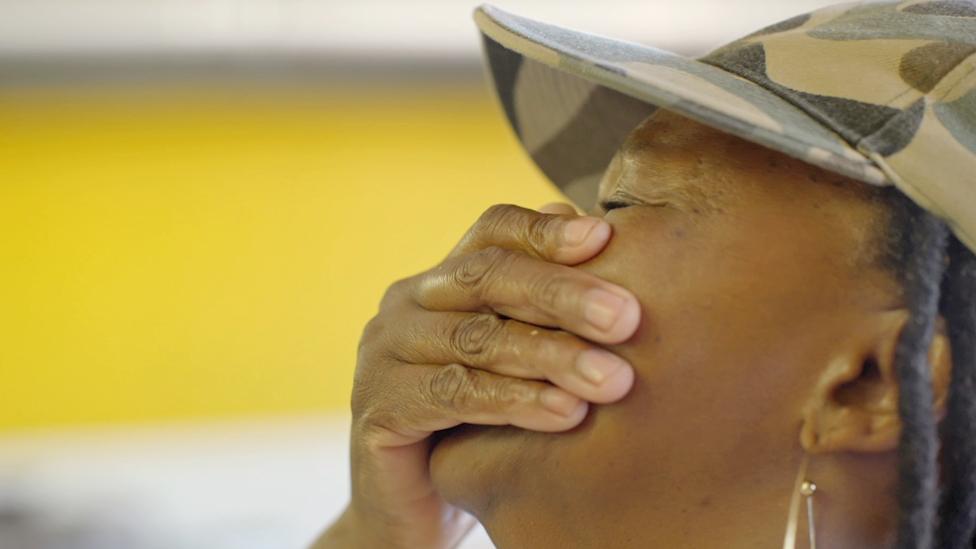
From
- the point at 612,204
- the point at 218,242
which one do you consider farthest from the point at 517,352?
the point at 218,242

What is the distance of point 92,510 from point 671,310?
75.0 inches

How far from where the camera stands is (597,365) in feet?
2.49

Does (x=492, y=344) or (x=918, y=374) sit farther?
(x=492, y=344)

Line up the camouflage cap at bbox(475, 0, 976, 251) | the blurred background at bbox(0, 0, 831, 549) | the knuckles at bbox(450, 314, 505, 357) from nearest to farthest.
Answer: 1. the camouflage cap at bbox(475, 0, 976, 251)
2. the knuckles at bbox(450, 314, 505, 357)
3. the blurred background at bbox(0, 0, 831, 549)

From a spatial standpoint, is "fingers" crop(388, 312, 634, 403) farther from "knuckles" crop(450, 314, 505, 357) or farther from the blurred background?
the blurred background

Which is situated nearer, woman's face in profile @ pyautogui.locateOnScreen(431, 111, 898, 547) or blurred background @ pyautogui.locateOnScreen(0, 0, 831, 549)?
woman's face in profile @ pyautogui.locateOnScreen(431, 111, 898, 547)

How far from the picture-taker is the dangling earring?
2.54 ft

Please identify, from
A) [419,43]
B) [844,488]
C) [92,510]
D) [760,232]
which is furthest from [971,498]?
[92,510]

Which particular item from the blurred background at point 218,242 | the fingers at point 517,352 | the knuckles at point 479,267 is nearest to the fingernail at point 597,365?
the fingers at point 517,352

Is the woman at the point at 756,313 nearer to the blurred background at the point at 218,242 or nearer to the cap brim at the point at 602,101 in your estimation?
the cap brim at the point at 602,101

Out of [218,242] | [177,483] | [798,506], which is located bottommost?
[798,506]

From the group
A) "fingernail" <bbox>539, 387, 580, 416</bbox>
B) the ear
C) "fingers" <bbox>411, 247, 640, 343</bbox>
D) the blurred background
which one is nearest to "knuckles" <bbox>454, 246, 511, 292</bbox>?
"fingers" <bbox>411, 247, 640, 343</bbox>

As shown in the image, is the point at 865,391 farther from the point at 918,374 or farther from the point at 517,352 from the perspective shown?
the point at 517,352

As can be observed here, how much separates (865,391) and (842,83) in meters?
0.21
